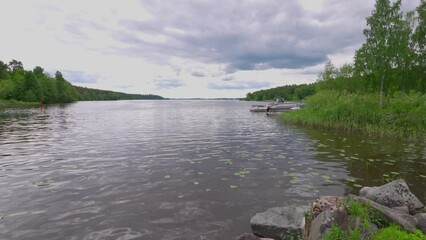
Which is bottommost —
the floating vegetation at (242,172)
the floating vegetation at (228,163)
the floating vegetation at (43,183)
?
the floating vegetation at (43,183)

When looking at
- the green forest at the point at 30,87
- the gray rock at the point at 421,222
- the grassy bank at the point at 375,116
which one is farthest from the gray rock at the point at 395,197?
the green forest at the point at 30,87

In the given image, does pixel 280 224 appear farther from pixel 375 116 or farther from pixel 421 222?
pixel 375 116

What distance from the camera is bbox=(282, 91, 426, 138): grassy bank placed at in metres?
22.3

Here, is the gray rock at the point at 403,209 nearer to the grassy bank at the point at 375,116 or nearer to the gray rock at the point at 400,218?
the gray rock at the point at 400,218

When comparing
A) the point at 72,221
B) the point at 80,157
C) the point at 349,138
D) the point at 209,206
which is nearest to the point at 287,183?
the point at 209,206

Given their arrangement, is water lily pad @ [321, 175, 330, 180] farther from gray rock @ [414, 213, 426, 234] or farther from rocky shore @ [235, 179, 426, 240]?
gray rock @ [414, 213, 426, 234]

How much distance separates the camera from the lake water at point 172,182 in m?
7.41

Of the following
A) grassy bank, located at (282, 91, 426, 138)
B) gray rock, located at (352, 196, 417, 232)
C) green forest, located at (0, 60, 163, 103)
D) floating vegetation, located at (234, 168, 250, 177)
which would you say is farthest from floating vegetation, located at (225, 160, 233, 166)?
green forest, located at (0, 60, 163, 103)

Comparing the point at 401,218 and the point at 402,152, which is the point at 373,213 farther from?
the point at 402,152

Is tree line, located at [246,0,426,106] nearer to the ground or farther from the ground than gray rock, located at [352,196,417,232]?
farther from the ground

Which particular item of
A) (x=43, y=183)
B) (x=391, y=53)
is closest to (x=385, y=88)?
(x=391, y=53)

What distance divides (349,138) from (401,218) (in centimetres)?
1732

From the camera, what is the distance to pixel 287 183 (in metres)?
10.8

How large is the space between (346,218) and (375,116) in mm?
23058
